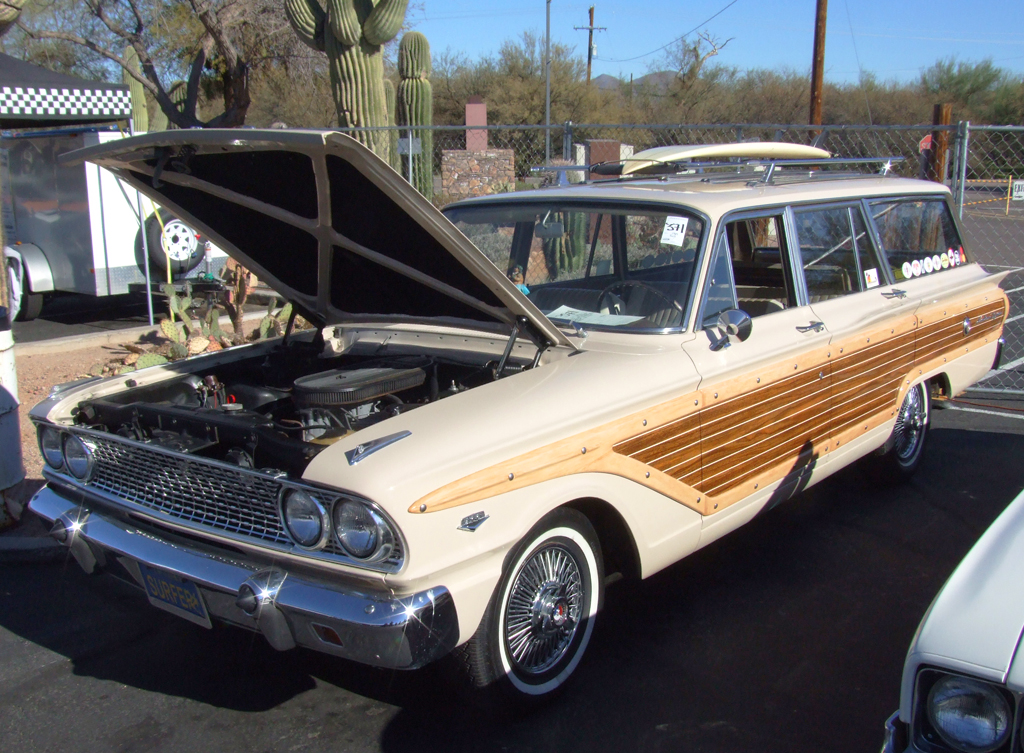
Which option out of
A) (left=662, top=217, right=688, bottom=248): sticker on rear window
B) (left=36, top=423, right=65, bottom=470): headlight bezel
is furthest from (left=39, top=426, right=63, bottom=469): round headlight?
(left=662, top=217, right=688, bottom=248): sticker on rear window

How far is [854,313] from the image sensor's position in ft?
14.4

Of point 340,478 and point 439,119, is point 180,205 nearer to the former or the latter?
point 340,478

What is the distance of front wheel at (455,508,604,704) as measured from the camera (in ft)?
9.30

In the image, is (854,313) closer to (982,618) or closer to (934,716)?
(982,618)

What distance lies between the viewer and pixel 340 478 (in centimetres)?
257

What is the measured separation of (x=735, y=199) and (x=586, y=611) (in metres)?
1.90

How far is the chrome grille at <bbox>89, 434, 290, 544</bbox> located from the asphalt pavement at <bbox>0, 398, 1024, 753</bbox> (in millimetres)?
368

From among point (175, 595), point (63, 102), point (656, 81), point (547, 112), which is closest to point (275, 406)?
point (175, 595)

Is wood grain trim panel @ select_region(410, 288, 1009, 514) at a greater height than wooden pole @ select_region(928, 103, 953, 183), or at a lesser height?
lesser

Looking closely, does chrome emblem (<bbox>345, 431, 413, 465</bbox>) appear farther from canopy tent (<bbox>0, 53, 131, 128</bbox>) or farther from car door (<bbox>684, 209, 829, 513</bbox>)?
canopy tent (<bbox>0, 53, 131, 128</bbox>)

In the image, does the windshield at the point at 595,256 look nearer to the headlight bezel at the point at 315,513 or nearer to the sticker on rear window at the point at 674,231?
the sticker on rear window at the point at 674,231

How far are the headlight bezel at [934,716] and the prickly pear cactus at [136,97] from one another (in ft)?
55.6

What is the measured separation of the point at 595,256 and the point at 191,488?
7.37 ft

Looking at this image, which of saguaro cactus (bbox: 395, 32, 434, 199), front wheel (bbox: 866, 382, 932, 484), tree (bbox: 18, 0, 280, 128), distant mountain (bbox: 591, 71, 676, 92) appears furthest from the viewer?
distant mountain (bbox: 591, 71, 676, 92)
